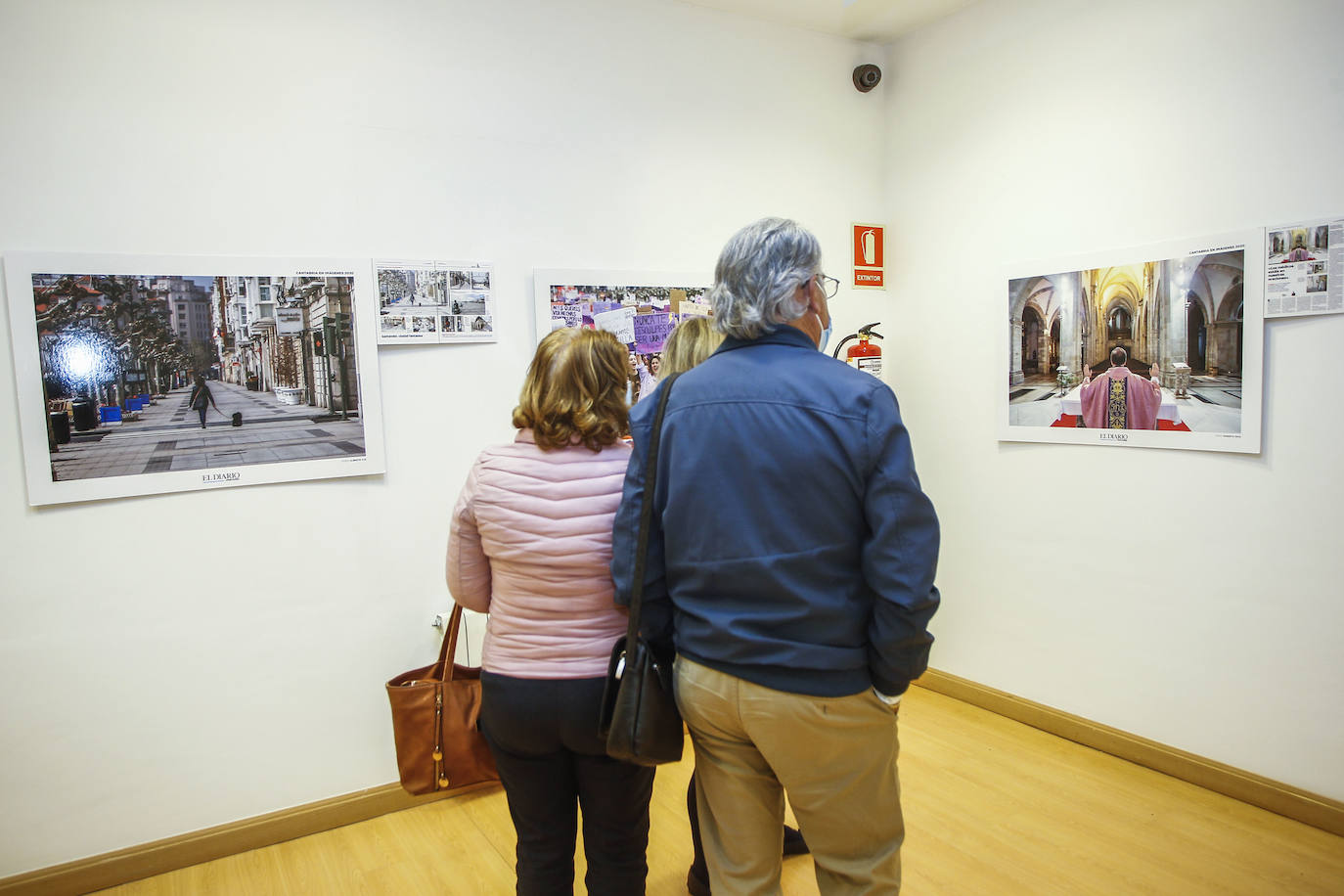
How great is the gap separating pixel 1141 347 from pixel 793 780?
7.83 ft

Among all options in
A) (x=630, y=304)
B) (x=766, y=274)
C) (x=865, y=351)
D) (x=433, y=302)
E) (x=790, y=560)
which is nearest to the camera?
(x=790, y=560)

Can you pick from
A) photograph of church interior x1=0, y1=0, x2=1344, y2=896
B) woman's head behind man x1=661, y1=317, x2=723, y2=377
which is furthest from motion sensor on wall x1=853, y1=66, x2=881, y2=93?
woman's head behind man x1=661, y1=317, x2=723, y2=377

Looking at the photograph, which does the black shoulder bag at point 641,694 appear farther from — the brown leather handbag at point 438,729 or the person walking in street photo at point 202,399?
the person walking in street photo at point 202,399

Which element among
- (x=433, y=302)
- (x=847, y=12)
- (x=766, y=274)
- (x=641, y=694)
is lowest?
(x=641, y=694)

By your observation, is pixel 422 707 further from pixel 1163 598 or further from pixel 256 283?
pixel 1163 598

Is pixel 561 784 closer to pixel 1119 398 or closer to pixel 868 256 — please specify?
pixel 1119 398

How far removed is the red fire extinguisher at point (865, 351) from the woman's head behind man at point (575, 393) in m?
2.41

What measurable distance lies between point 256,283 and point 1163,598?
11.3 feet

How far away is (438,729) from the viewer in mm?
2166

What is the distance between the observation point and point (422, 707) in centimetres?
219

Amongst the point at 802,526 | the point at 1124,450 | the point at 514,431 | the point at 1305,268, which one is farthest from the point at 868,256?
the point at 802,526

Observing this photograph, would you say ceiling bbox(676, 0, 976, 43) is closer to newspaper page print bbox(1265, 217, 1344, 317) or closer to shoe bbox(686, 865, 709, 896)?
newspaper page print bbox(1265, 217, 1344, 317)

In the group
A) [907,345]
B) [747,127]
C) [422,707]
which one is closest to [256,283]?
[422,707]

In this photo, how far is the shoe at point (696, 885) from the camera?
90.0 inches
